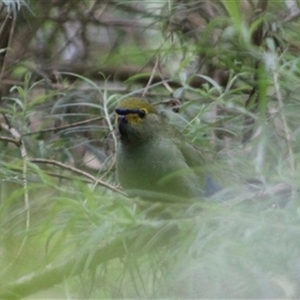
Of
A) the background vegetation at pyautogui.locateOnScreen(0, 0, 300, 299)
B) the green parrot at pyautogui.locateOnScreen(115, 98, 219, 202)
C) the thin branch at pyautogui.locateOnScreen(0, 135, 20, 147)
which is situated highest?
the background vegetation at pyautogui.locateOnScreen(0, 0, 300, 299)

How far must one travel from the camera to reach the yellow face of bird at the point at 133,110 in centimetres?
169

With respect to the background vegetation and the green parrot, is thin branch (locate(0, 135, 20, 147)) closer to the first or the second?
the background vegetation

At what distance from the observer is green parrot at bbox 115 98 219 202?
1.54 metres

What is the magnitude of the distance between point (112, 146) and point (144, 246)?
98cm

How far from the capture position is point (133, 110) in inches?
67.9

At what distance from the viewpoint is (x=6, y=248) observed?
1.16 metres

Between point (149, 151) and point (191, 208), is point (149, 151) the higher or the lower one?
the lower one

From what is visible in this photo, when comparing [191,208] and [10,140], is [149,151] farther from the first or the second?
[191,208]

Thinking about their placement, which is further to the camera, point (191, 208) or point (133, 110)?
point (133, 110)

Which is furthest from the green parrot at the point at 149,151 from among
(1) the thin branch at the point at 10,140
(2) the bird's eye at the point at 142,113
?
(1) the thin branch at the point at 10,140

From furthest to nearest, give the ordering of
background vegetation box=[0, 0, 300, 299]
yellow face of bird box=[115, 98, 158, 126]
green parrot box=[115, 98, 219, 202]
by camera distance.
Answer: yellow face of bird box=[115, 98, 158, 126] → green parrot box=[115, 98, 219, 202] → background vegetation box=[0, 0, 300, 299]

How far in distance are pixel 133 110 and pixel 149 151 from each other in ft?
0.29

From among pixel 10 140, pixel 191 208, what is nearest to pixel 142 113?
pixel 10 140

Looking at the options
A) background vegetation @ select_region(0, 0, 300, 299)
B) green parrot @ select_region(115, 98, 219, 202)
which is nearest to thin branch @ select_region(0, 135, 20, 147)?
background vegetation @ select_region(0, 0, 300, 299)
